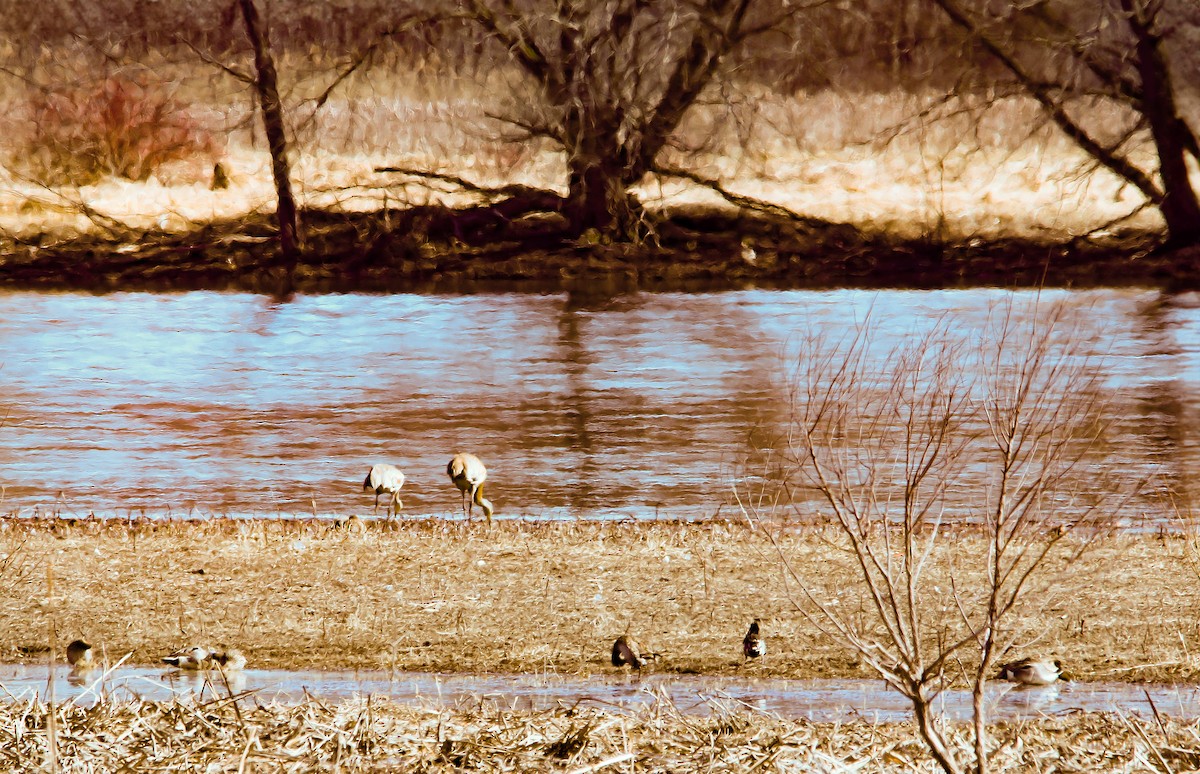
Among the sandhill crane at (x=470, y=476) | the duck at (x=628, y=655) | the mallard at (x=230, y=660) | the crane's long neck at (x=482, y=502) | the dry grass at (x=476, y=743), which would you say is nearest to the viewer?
the dry grass at (x=476, y=743)

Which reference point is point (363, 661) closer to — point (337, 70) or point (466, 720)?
point (466, 720)

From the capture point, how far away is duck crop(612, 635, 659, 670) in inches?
291

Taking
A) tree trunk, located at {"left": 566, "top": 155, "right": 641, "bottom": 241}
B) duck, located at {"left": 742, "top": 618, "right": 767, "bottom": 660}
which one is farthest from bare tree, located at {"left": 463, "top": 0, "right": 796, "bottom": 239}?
duck, located at {"left": 742, "top": 618, "right": 767, "bottom": 660}

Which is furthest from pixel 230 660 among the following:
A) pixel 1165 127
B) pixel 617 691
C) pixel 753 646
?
pixel 1165 127

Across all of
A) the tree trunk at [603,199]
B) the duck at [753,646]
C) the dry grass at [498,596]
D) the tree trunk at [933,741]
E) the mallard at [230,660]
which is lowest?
the dry grass at [498,596]

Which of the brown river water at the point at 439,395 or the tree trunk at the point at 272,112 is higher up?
the tree trunk at the point at 272,112

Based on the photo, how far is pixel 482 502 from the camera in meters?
11.5

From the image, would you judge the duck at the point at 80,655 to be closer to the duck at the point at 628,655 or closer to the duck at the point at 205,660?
the duck at the point at 205,660

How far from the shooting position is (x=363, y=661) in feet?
24.9

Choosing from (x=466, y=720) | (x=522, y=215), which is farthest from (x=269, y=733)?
(x=522, y=215)

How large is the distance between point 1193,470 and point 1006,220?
373 centimetres

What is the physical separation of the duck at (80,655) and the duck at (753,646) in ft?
11.5

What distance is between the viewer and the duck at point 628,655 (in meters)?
7.40

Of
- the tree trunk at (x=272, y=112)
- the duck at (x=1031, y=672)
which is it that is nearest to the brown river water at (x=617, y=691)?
the duck at (x=1031, y=672)
